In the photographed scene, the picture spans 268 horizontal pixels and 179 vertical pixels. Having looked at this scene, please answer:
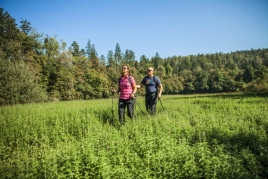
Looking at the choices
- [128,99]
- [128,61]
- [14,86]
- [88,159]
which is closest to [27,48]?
[14,86]

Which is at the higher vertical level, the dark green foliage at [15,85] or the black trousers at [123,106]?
the dark green foliage at [15,85]

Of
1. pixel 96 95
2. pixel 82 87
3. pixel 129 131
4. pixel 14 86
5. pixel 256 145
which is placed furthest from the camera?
pixel 96 95

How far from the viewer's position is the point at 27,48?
38.2m

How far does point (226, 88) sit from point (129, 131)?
98199 millimetres

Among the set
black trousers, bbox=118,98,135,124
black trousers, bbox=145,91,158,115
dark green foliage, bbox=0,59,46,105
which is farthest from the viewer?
dark green foliage, bbox=0,59,46,105

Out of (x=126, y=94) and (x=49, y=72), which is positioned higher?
(x=49, y=72)

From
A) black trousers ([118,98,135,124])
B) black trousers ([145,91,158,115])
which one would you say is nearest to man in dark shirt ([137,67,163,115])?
black trousers ([145,91,158,115])

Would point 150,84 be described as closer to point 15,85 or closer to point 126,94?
point 126,94

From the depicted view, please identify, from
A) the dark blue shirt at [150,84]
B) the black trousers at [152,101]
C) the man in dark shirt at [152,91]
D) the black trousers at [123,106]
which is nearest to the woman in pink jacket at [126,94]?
the black trousers at [123,106]

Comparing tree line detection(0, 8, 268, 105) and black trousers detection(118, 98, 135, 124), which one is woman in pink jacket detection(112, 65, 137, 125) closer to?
black trousers detection(118, 98, 135, 124)

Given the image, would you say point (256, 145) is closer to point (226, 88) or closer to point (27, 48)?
point (27, 48)

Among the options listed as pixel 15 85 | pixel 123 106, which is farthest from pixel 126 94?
pixel 15 85

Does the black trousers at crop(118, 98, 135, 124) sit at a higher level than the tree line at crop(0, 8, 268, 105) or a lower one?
lower

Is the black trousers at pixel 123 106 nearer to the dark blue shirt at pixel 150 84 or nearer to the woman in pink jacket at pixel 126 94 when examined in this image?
the woman in pink jacket at pixel 126 94
